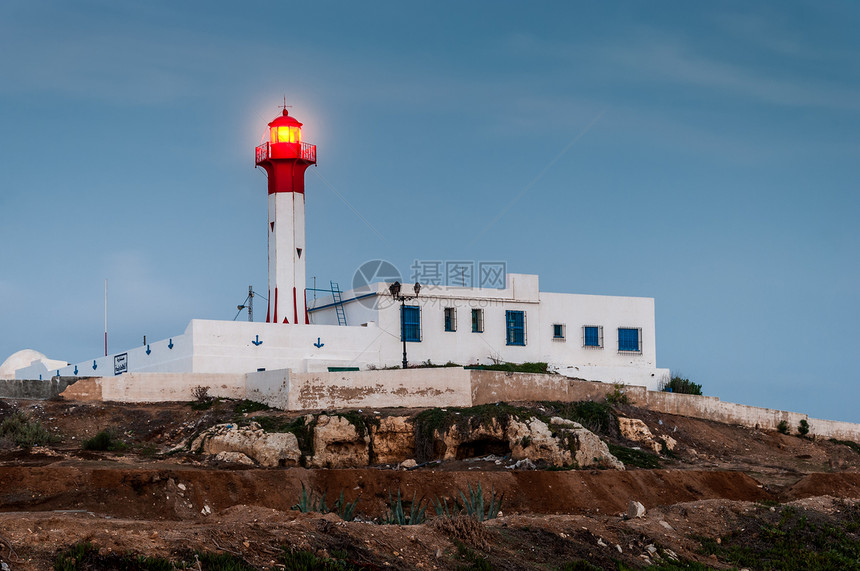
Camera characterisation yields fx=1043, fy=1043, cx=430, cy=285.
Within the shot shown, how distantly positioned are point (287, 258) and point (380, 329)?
4013mm

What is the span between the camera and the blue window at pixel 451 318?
1431 inches

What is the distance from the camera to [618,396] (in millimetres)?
33375

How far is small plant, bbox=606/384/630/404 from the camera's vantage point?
1306 inches

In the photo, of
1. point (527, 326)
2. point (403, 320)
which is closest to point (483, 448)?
point (403, 320)

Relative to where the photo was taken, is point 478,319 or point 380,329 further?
point 478,319

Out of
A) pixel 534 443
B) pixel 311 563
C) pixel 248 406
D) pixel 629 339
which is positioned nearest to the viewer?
pixel 311 563

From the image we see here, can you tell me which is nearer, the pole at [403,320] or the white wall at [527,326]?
the pole at [403,320]

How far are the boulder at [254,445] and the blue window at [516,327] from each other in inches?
463

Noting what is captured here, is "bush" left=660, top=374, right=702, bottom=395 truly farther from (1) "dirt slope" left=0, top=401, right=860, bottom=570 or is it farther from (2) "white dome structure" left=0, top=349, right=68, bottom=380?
(2) "white dome structure" left=0, top=349, right=68, bottom=380

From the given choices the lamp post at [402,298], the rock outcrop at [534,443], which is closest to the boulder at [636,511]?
the rock outcrop at [534,443]

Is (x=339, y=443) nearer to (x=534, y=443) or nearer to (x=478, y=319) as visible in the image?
(x=534, y=443)

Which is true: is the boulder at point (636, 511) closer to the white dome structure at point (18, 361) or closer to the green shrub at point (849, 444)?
the green shrub at point (849, 444)

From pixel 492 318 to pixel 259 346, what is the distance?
8.50 metres

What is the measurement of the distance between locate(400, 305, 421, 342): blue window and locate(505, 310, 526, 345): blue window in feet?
11.3
